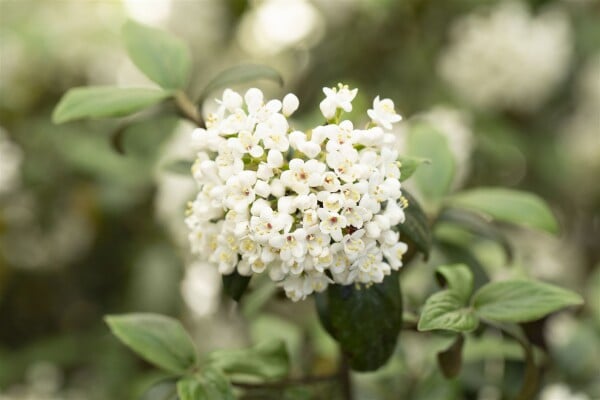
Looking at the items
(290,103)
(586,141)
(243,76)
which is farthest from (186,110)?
(586,141)

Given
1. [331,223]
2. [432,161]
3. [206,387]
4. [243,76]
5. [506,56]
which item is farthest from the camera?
[506,56]

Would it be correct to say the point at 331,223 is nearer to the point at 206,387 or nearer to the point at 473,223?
the point at 206,387

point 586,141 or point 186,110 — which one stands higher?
point 586,141

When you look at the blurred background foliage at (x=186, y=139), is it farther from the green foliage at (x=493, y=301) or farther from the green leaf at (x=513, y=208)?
the green foliage at (x=493, y=301)

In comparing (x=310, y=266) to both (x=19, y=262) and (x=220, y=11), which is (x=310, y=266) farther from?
(x=220, y=11)

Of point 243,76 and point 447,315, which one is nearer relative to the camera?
point 447,315

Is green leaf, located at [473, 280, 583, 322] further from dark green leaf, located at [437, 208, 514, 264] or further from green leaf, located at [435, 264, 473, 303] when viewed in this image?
dark green leaf, located at [437, 208, 514, 264]

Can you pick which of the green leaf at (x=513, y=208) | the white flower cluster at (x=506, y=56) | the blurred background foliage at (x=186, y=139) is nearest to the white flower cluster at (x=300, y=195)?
Result: the green leaf at (x=513, y=208)
